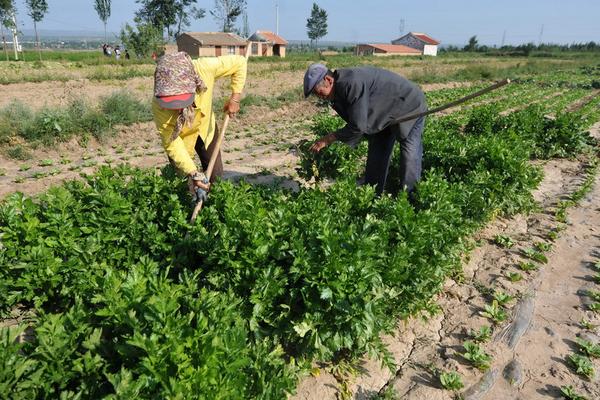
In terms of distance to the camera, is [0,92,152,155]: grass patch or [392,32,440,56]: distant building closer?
[0,92,152,155]: grass patch

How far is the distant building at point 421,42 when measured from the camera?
85.1 metres

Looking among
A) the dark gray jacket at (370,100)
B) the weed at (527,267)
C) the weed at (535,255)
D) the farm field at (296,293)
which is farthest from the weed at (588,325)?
the dark gray jacket at (370,100)

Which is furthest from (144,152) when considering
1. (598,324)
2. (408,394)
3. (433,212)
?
(598,324)

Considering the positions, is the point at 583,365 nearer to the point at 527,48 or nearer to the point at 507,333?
the point at 507,333

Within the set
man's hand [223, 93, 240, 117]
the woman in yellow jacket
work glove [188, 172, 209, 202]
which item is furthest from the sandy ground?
man's hand [223, 93, 240, 117]

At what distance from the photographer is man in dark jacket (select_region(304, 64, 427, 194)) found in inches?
159

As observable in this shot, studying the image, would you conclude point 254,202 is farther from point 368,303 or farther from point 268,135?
point 268,135

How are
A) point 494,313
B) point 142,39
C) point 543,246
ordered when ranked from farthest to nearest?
point 142,39
point 543,246
point 494,313

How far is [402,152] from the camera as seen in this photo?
4.89 meters

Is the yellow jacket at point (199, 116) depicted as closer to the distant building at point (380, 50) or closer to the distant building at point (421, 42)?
the distant building at point (380, 50)

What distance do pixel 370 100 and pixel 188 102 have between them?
1.84 meters

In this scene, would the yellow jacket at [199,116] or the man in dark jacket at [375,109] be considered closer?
the yellow jacket at [199,116]

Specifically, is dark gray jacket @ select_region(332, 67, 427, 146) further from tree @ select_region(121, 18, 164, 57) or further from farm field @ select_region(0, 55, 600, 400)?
tree @ select_region(121, 18, 164, 57)

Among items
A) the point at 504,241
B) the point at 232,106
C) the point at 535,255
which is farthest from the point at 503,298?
the point at 232,106
